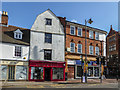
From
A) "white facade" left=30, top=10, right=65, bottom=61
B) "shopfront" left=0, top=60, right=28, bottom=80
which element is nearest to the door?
"shopfront" left=0, top=60, right=28, bottom=80

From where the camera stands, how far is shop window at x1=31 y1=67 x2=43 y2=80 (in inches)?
822

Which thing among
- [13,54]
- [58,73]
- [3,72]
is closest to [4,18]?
[13,54]

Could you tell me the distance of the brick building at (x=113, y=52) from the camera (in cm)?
4059

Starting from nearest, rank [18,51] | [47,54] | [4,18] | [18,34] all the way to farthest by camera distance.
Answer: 1. [18,51]
2. [18,34]
3. [47,54]
4. [4,18]

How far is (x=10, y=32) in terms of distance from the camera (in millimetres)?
21750

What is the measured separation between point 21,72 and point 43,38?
6.29 metres

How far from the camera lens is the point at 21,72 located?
2028cm

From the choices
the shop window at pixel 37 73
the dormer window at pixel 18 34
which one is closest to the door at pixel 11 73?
the shop window at pixel 37 73

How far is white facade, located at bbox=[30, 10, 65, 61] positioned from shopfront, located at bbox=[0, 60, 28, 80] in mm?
1917

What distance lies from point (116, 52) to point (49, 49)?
85.9 feet

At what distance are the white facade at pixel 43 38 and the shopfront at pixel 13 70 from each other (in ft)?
6.29

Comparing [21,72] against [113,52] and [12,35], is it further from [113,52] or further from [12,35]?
[113,52]

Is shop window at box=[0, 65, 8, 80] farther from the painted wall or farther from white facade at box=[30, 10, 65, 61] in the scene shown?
white facade at box=[30, 10, 65, 61]

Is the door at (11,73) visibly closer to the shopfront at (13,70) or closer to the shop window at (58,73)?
the shopfront at (13,70)
